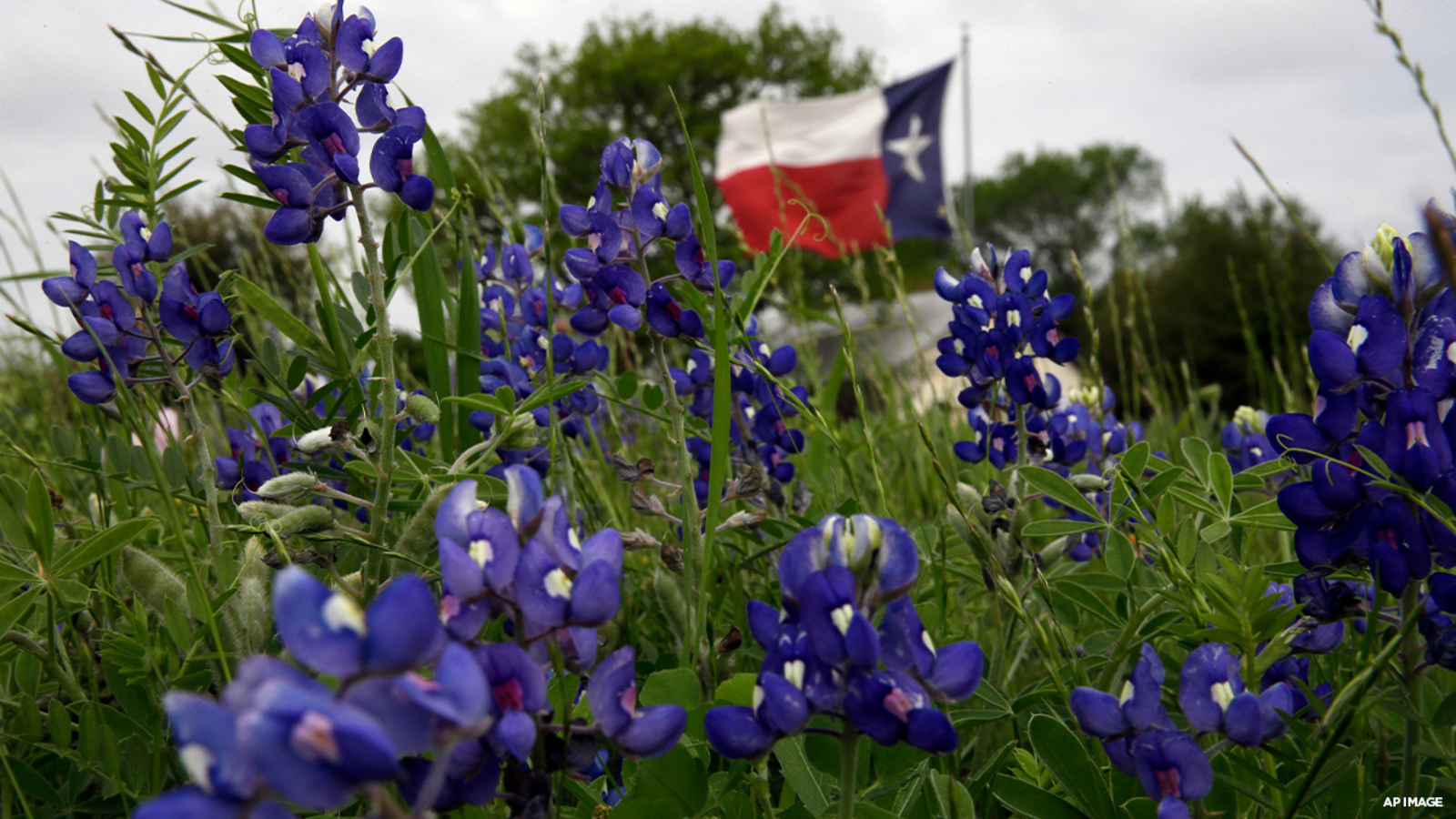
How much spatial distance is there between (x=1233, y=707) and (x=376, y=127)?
118 centimetres

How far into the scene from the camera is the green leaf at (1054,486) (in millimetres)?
1274

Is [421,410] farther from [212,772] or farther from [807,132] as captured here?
[807,132]

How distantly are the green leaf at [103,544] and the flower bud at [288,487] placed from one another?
12 cm

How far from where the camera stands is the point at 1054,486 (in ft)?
4.27

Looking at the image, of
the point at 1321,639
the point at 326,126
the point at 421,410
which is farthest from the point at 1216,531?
the point at 326,126

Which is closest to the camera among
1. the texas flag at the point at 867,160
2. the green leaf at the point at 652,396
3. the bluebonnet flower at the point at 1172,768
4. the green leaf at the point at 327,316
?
the bluebonnet flower at the point at 1172,768

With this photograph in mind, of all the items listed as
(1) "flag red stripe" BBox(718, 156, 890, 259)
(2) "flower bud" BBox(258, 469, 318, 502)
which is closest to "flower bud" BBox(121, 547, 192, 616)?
(2) "flower bud" BBox(258, 469, 318, 502)

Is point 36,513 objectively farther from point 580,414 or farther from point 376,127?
point 580,414

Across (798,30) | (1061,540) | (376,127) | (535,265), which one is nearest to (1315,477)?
(1061,540)

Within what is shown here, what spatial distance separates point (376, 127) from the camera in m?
1.20

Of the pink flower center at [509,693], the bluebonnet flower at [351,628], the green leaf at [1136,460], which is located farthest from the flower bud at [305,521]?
the green leaf at [1136,460]

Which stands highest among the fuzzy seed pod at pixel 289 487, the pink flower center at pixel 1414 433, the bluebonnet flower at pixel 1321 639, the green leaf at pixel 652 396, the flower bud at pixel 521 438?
the fuzzy seed pod at pixel 289 487

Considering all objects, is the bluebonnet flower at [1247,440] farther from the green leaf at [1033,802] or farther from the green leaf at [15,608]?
the green leaf at [15,608]

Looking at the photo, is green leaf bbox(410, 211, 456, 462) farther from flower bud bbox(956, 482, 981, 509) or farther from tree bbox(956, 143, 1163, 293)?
tree bbox(956, 143, 1163, 293)
